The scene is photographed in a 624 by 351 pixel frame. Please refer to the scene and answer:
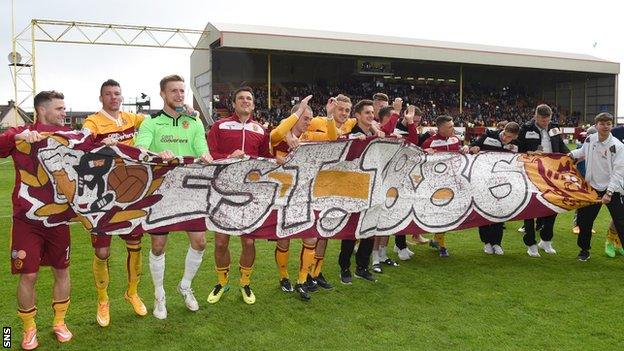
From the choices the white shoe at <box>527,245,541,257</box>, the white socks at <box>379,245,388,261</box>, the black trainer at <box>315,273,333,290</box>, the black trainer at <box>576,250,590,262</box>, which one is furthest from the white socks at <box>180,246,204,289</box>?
the black trainer at <box>576,250,590,262</box>

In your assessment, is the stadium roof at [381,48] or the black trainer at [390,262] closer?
the black trainer at [390,262]

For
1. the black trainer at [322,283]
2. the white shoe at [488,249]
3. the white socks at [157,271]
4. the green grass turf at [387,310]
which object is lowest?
the green grass turf at [387,310]

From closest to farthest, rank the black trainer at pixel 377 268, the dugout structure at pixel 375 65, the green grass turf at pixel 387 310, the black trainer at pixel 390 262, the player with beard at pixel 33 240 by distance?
the player with beard at pixel 33 240
the green grass turf at pixel 387 310
the black trainer at pixel 377 268
the black trainer at pixel 390 262
the dugout structure at pixel 375 65

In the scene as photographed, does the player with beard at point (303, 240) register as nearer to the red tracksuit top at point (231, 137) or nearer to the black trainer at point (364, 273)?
the red tracksuit top at point (231, 137)

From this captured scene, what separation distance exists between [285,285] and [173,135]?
74.0 inches

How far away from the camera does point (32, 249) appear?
12.3ft

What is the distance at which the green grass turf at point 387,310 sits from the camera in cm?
391

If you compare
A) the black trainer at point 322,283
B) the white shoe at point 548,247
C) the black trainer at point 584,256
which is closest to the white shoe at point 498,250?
the white shoe at point 548,247

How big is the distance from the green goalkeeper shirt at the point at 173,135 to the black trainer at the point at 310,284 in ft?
5.57

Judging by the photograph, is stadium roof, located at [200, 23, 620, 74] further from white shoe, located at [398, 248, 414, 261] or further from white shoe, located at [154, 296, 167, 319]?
white shoe, located at [154, 296, 167, 319]

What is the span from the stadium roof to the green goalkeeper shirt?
23.8 metres

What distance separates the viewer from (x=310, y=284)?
17.2 ft

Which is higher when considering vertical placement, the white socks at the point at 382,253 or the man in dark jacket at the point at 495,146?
the man in dark jacket at the point at 495,146
